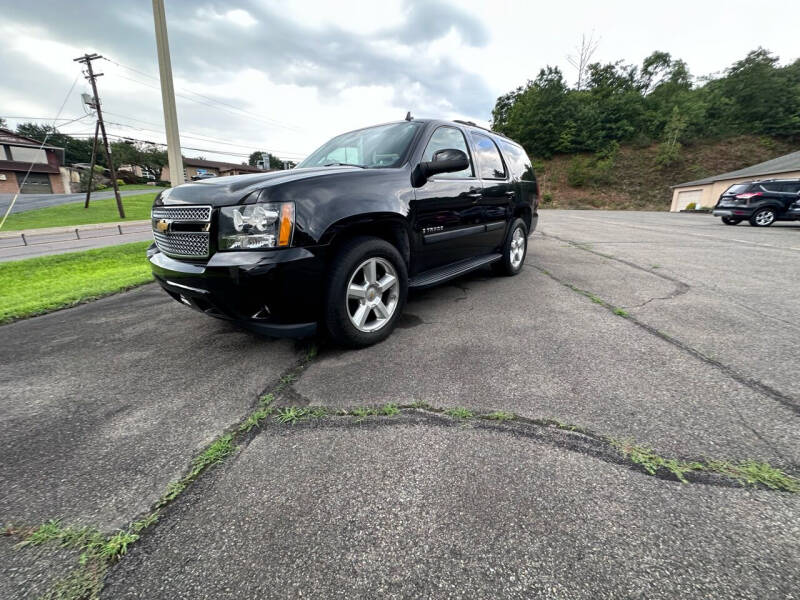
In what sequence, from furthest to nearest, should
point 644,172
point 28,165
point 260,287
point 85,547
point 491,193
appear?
point 28,165, point 644,172, point 491,193, point 260,287, point 85,547

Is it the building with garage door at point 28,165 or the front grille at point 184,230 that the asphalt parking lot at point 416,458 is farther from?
the building with garage door at point 28,165

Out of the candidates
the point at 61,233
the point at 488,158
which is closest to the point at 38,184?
the point at 61,233

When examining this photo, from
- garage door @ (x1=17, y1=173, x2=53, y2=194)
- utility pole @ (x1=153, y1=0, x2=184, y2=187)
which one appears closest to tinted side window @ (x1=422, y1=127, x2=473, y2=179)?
utility pole @ (x1=153, y1=0, x2=184, y2=187)

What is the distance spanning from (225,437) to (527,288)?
377 cm

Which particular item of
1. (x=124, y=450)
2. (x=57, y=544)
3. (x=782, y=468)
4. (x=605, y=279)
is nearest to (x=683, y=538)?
(x=782, y=468)

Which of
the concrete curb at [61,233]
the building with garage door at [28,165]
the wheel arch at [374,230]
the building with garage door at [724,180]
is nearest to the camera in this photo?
the wheel arch at [374,230]

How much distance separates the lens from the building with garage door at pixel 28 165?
41.8 metres

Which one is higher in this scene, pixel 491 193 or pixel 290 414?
pixel 491 193

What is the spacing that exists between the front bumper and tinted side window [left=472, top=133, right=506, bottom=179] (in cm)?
272

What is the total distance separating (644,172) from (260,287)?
48.5m

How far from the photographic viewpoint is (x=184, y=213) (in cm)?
243

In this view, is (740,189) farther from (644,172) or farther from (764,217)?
(644,172)

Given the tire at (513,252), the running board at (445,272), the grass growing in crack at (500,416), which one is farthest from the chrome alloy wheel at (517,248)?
the grass growing in crack at (500,416)

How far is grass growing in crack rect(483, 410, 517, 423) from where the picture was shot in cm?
185
